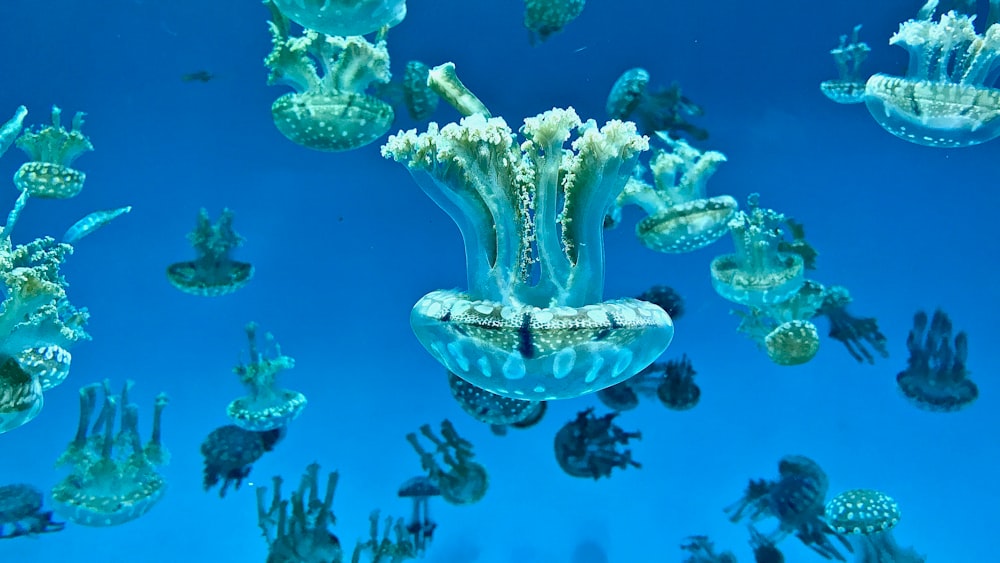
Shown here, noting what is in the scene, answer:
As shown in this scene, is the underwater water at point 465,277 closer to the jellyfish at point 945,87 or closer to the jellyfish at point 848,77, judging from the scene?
the jellyfish at point 848,77

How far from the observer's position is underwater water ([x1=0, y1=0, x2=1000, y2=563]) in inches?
232

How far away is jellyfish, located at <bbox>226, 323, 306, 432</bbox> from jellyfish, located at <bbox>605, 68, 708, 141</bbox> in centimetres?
314

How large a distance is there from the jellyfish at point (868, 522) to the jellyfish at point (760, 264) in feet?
6.11

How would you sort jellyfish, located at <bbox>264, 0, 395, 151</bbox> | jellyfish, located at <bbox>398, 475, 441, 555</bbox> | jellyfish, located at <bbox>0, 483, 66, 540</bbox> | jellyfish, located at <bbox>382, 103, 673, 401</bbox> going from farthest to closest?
jellyfish, located at <bbox>398, 475, 441, 555</bbox> → jellyfish, located at <bbox>0, 483, 66, 540</bbox> → jellyfish, located at <bbox>264, 0, 395, 151</bbox> → jellyfish, located at <bbox>382, 103, 673, 401</bbox>

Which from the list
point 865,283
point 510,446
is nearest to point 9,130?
point 510,446

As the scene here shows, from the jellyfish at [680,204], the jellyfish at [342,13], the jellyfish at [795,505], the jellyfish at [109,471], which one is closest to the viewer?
the jellyfish at [342,13]

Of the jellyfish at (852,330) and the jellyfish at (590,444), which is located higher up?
the jellyfish at (852,330)

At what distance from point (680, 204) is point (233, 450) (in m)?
4.09

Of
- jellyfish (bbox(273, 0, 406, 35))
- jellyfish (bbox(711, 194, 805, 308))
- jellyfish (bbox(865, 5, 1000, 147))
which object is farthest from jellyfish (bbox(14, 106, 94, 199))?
jellyfish (bbox(865, 5, 1000, 147))

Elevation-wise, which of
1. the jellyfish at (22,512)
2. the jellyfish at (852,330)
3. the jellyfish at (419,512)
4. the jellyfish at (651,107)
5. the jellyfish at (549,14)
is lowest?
the jellyfish at (419,512)

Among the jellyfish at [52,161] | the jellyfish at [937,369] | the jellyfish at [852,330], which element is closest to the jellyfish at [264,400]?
the jellyfish at [52,161]

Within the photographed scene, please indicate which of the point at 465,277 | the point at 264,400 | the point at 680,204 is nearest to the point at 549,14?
the point at 680,204

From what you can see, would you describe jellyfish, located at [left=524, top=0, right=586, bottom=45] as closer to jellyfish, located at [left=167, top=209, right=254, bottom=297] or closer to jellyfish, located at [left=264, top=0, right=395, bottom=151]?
jellyfish, located at [left=264, top=0, right=395, bottom=151]

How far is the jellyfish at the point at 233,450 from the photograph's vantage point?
20.4 ft
